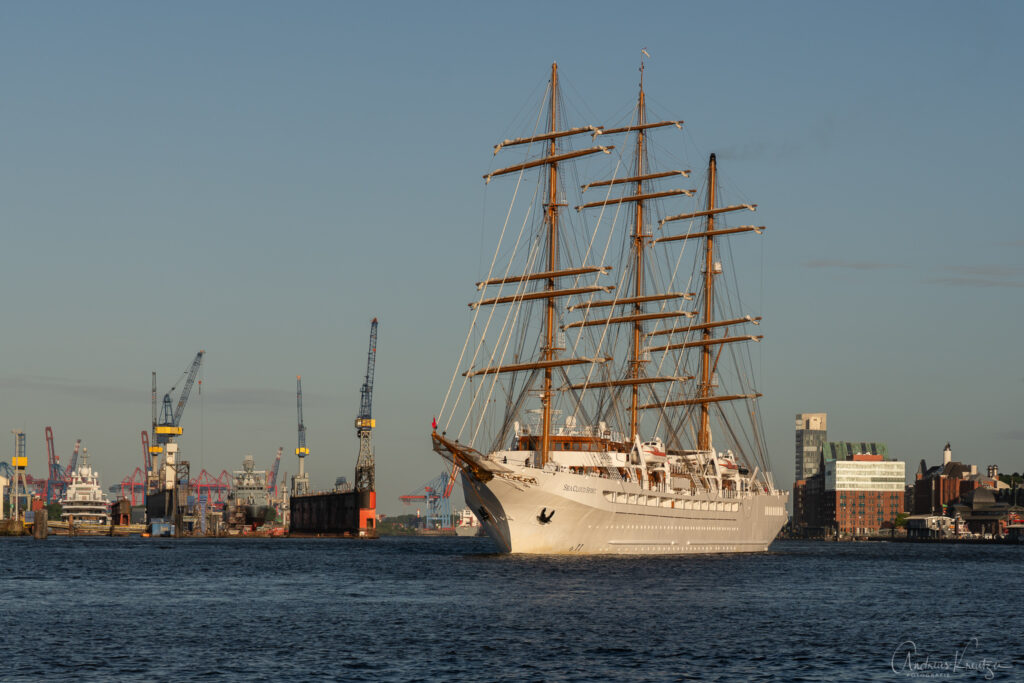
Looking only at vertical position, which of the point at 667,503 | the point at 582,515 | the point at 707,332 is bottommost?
the point at 582,515

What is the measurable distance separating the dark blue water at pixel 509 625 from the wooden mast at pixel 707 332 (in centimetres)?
5791

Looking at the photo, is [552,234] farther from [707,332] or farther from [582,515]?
[707,332]

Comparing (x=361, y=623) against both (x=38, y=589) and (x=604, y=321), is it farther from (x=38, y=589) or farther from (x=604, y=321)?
(x=604, y=321)

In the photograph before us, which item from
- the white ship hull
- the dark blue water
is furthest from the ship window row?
the dark blue water

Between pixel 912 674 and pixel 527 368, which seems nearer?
pixel 912 674

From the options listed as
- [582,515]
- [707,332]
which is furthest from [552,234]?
[707,332]

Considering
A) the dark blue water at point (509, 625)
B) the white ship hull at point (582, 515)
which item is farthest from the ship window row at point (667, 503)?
the dark blue water at point (509, 625)

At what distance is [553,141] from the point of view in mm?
127250

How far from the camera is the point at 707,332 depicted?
17275 centimetres

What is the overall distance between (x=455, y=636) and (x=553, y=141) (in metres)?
73.9

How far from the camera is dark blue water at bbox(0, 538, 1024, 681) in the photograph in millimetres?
52281

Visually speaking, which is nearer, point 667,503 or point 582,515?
point 582,515

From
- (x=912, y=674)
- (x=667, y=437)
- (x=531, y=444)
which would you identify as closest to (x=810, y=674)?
(x=912, y=674)

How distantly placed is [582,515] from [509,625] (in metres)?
52.4
